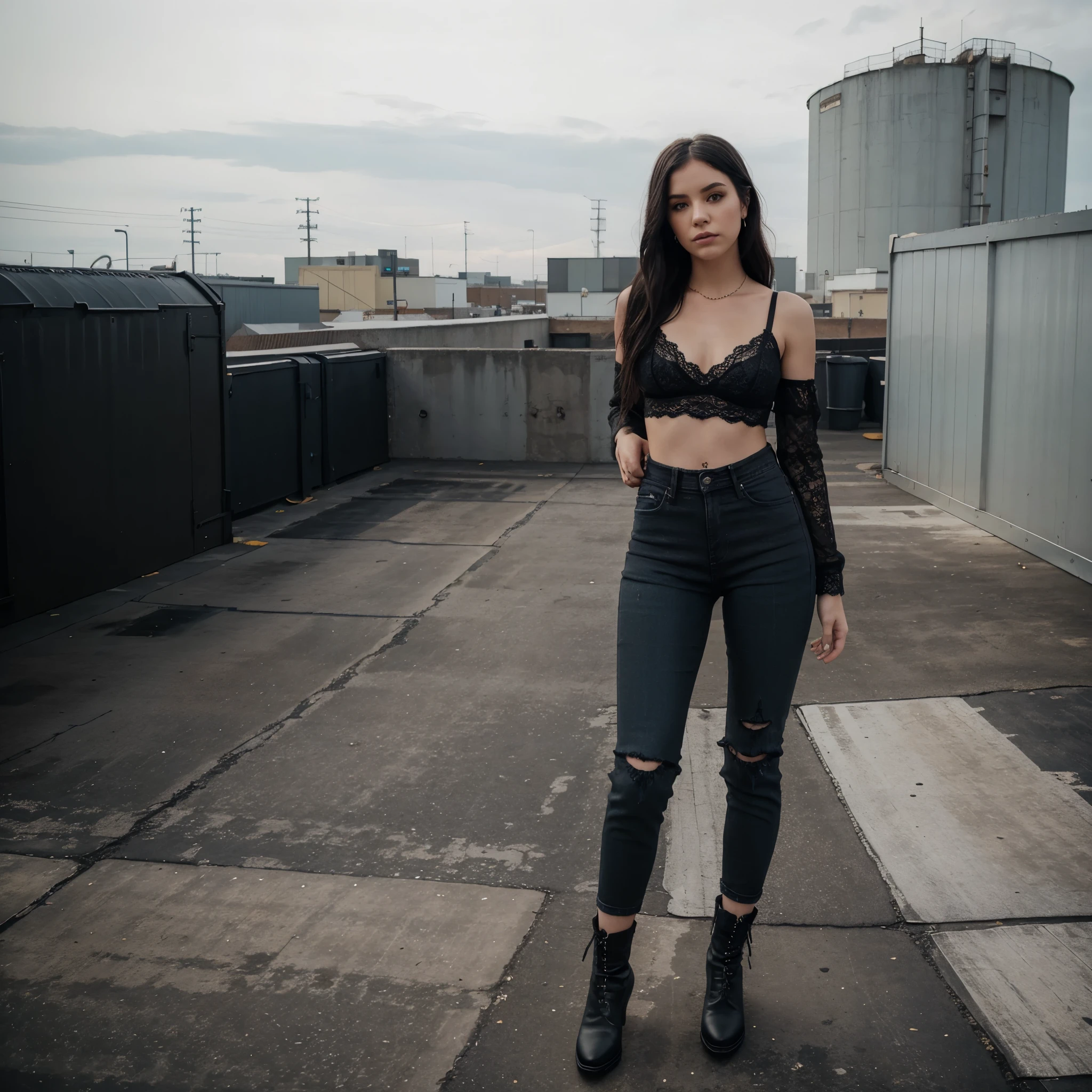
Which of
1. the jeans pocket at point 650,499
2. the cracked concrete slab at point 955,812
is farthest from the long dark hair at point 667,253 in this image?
the cracked concrete slab at point 955,812

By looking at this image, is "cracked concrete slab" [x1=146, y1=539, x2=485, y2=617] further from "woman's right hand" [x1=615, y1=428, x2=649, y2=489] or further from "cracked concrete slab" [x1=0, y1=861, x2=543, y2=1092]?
"woman's right hand" [x1=615, y1=428, x2=649, y2=489]

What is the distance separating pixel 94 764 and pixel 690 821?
93.8 inches

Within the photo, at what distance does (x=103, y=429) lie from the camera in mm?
7707

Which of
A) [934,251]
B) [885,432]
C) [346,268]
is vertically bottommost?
[885,432]

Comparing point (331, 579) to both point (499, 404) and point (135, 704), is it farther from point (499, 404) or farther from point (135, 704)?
point (499, 404)

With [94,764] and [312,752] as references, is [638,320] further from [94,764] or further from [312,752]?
[94,764]

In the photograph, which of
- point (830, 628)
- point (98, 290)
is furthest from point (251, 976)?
point (98, 290)

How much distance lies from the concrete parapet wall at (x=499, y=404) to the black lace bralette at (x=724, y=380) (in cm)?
1173

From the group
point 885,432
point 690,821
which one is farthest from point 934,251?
point 690,821

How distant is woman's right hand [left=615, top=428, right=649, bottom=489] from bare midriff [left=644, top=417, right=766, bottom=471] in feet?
0.32

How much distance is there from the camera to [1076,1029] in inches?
108

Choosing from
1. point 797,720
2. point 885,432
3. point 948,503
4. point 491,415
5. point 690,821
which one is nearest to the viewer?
point 690,821

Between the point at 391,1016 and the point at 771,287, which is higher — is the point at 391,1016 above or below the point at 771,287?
below

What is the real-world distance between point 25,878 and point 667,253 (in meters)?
2.74
